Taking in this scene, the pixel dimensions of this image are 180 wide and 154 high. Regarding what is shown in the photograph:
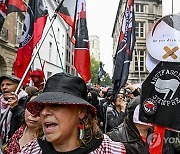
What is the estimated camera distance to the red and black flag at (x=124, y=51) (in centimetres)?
460

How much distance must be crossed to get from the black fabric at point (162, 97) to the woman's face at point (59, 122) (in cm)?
62

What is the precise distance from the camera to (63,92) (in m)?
1.61

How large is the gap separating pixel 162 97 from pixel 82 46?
9.05ft

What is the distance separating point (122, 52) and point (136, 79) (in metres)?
35.2

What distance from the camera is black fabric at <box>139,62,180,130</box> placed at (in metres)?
2.03

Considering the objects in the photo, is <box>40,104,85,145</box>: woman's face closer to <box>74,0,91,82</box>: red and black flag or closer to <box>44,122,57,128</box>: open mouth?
<box>44,122,57,128</box>: open mouth

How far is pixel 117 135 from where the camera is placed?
110 inches

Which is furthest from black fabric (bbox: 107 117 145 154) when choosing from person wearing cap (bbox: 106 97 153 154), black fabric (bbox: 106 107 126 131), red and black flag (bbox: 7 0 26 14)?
red and black flag (bbox: 7 0 26 14)

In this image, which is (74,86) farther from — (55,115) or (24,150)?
(24,150)

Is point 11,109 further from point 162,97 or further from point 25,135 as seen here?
point 162,97

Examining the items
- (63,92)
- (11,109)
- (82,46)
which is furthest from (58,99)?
(82,46)

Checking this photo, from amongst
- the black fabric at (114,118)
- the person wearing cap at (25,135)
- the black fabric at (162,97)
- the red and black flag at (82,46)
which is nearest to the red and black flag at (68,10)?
the red and black flag at (82,46)

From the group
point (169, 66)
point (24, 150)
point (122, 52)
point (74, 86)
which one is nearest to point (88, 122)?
point (74, 86)

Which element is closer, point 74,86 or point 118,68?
point 74,86
